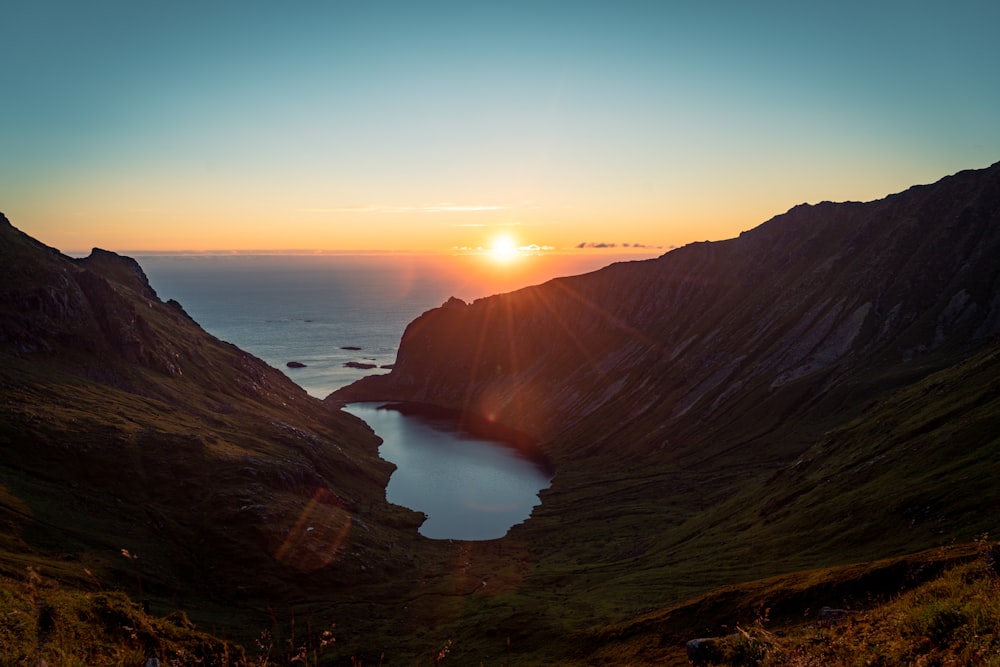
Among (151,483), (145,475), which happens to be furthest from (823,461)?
(145,475)

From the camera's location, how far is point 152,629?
30.8 metres

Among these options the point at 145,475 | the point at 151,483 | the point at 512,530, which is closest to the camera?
the point at 151,483

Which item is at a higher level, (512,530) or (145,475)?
(145,475)

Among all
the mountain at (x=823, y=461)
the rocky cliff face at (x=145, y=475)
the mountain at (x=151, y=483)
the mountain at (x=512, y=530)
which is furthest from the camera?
the rocky cliff face at (x=145, y=475)

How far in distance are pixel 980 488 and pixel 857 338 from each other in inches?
5351

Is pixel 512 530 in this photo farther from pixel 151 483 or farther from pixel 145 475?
pixel 145 475

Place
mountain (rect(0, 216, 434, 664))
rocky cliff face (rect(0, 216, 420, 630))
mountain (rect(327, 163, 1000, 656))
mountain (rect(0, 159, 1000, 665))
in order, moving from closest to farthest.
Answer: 1. mountain (rect(0, 159, 1000, 665))
2. mountain (rect(327, 163, 1000, 656))
3. mountain (rect(0, 216, 434, 664))
4. rocky cliff face (rect(0, 216, 420, 630))

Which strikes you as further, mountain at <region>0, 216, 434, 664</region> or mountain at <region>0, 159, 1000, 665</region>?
mountain at <region>0, 216, 434, 664</region>

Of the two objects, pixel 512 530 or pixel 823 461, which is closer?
pixel 823 461

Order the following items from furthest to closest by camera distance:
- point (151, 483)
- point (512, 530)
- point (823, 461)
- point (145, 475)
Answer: point (512, 530) → point (145, 475) → point (151, 483) → point (823, 461)

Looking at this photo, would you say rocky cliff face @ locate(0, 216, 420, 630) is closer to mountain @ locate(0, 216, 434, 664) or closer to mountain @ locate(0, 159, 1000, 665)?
mountain @ locate(0, 216, 434, 664)

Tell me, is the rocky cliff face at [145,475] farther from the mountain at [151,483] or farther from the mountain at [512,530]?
the mountain at [512,530]

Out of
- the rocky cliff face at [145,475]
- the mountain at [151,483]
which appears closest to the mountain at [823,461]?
the mountain at [151,483]

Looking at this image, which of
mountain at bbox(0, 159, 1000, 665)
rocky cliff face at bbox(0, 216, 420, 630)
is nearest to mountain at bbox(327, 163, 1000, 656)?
mountain at bbox(0, 159, 1000, 665)
